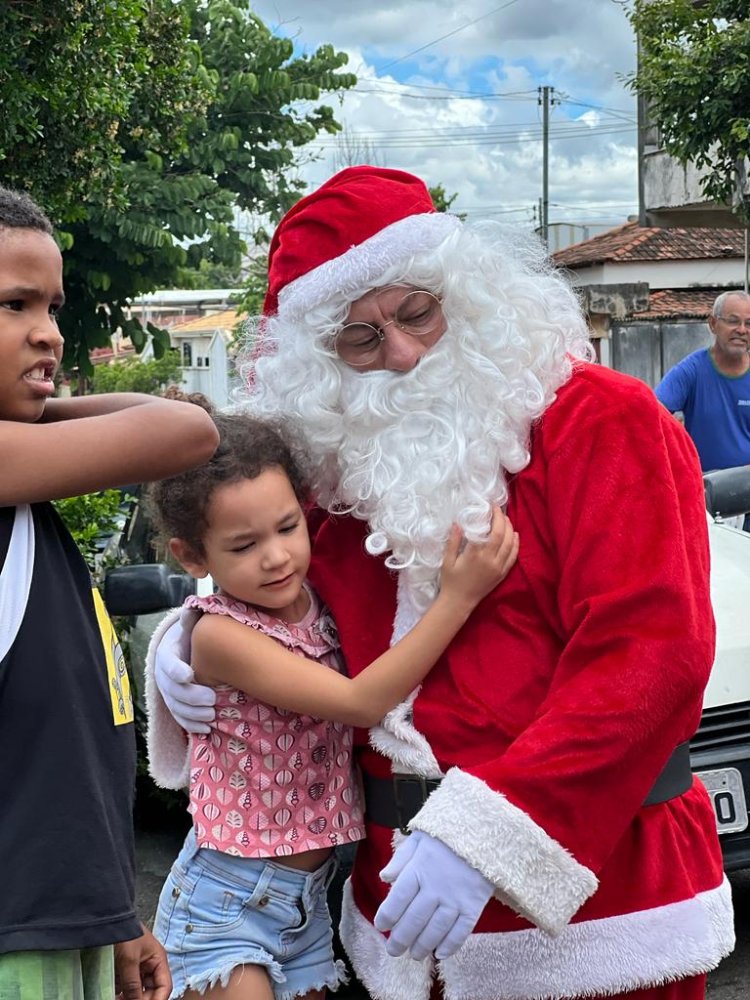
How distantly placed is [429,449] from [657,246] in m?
30.8

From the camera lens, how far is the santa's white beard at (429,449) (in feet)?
7.40

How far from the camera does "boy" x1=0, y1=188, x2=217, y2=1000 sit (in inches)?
65.8

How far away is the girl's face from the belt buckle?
0.37 meters

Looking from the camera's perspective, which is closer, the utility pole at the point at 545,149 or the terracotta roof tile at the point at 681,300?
the terracotta roof tile at the point at 681,300

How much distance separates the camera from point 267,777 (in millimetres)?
2338

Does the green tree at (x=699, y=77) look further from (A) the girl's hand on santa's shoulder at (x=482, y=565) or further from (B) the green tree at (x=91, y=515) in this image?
(A) the girl's hand on santa's shoulder at (x=482, y=565)

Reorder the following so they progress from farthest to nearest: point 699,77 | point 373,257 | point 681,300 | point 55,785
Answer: point 681,300
point 699,77
point 373,257
point 55,785

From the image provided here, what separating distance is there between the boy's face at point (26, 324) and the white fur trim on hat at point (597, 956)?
113 cm

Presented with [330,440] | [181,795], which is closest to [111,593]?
[181,795]

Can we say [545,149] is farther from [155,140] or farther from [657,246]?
[155,140]

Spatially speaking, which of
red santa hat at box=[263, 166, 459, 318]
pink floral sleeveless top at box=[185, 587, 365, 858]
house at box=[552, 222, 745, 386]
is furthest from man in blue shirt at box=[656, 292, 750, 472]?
house at box=[552, 222, 745, 386]

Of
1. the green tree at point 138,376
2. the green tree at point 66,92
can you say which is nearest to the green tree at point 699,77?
the green tree at point 66,92

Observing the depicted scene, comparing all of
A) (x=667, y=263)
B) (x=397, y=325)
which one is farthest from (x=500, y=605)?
(x=667, y=263)

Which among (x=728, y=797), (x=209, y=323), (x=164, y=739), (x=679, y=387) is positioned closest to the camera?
(x=164, y=739)
